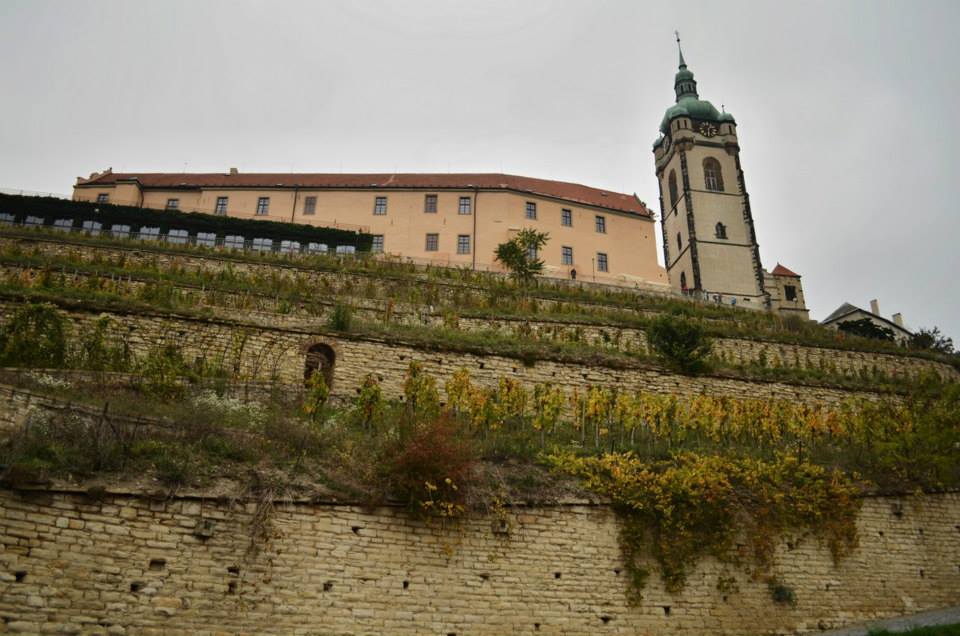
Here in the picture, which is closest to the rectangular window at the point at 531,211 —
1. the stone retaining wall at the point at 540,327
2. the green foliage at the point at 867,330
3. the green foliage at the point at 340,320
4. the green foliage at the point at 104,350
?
the stone retaining wall at the point at 540,327

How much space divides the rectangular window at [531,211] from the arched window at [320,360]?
2585 centimetres

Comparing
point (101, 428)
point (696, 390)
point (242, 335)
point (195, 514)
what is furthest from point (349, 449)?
point (696, 390)

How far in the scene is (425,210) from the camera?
41844 mm

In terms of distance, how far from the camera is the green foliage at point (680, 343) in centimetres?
2112

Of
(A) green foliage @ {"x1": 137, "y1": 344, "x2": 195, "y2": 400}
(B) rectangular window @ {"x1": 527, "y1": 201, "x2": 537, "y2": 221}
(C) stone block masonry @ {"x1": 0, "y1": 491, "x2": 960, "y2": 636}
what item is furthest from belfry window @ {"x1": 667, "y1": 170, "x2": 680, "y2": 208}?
(A) green foliage @ {"x1": 137, "y1": 344, "x2": 195, "y2": 400}

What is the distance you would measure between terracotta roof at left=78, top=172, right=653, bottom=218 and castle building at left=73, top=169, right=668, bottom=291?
6cm

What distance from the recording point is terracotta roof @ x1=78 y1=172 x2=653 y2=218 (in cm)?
4172

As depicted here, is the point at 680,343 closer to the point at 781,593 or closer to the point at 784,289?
the point at 781,593

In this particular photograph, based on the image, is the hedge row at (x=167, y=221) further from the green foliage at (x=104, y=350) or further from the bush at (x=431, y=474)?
the bush at (x=431, y=474)

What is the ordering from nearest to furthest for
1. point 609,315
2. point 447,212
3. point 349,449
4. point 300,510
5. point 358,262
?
point 300,510, point 349,449, point 609,315, point 358,262, point 447,212

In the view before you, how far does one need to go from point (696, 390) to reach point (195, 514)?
1439cm

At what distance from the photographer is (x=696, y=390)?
20719 millimetres

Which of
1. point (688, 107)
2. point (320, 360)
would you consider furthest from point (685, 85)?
point (320, 360)

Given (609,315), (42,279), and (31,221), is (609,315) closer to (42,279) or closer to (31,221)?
(42,279)
